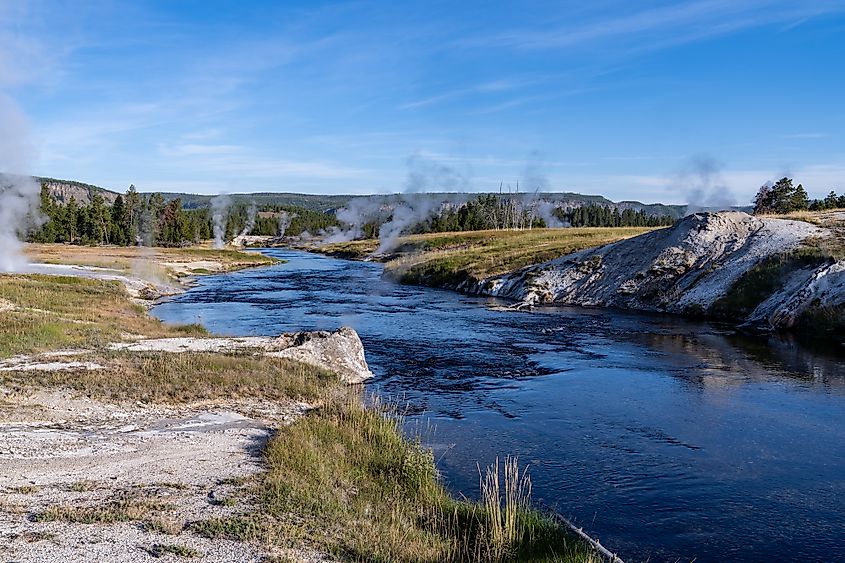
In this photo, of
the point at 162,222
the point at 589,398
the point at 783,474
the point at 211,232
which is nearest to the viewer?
the point at 783,474

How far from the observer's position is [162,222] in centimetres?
13162

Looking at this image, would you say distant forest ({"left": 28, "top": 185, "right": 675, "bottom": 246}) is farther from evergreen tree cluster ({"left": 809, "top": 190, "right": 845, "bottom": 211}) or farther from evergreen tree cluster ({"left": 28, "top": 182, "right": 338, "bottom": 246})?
evergreen tree cluster ({"left": 809, "top": 190, "right": 845, "bottom": 211})

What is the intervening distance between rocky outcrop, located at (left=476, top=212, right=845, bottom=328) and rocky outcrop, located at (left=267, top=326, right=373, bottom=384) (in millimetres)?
22765

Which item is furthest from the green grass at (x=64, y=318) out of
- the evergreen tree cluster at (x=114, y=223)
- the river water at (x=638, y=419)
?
the evergreen tree cluster at (x=114, y=223)

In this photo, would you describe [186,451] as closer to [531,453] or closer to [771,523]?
[531,453]

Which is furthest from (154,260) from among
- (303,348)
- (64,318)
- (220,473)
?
(220,473)

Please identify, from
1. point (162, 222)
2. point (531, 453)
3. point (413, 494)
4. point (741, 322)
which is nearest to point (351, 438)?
point (413, 494)

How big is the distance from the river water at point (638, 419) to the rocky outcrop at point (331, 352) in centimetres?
78

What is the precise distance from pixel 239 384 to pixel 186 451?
6.09m

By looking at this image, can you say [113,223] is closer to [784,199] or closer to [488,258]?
[488,258]

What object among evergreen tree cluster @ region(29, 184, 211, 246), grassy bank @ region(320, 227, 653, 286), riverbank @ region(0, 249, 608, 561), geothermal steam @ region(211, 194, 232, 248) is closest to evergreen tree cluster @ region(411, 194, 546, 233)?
geothermal steam @ region(211, 194, 232, 248)

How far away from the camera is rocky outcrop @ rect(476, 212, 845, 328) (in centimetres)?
4188

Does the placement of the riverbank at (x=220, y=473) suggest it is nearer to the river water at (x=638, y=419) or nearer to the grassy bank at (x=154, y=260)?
the river water at (x=638, y=419)

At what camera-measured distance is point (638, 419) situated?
62.4 feet
